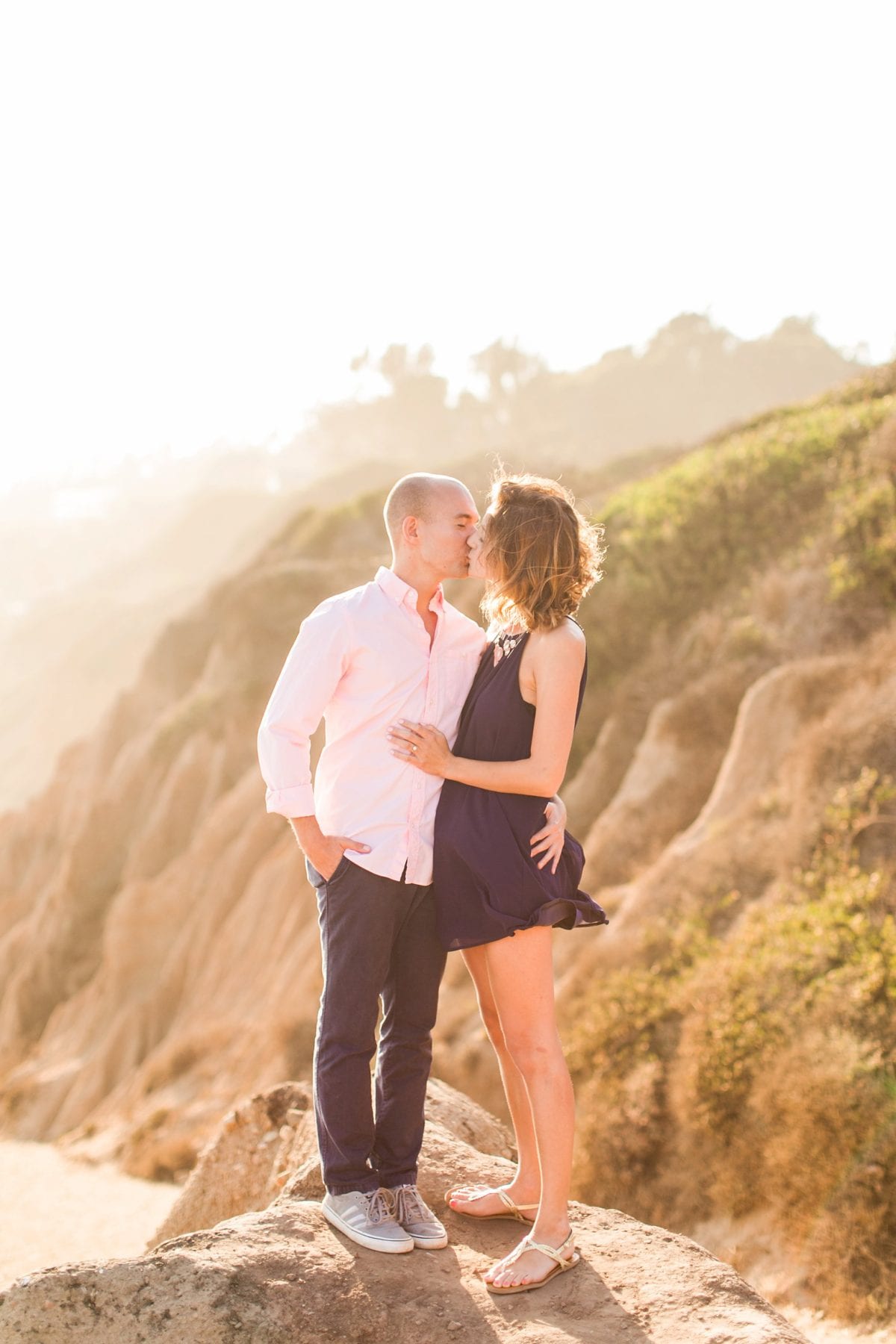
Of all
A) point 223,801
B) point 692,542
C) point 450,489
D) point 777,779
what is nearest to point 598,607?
point 692,542

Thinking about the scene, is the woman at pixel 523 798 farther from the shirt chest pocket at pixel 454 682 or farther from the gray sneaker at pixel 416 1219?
the gray sneaker at pixel 416 1219

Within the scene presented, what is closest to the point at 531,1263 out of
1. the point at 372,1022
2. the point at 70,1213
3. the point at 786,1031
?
the point at 372,1022

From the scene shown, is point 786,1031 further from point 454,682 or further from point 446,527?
point 446,527

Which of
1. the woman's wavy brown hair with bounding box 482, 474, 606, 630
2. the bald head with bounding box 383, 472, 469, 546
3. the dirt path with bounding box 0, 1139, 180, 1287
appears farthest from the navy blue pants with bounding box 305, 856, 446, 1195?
the dirt path with bounding box 0, 1139, 180, 1287

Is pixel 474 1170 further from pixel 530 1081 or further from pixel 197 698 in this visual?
pixel 197 698

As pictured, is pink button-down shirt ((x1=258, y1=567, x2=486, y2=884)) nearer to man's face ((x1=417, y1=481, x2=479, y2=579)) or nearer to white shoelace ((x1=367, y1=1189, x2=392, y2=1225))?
man's face ((x1=417, y1=481, x2=479, y2=579))

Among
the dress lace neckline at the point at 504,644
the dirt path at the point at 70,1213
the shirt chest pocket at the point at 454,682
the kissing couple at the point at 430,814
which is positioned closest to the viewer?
the kissing couple at the point at 430,814

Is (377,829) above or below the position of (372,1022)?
above

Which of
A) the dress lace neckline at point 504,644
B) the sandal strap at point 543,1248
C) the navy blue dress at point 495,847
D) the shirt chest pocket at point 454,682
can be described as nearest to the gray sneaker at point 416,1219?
the sandal strap at point 543,1248

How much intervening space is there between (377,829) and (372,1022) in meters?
0.65

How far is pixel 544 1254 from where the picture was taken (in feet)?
12.8

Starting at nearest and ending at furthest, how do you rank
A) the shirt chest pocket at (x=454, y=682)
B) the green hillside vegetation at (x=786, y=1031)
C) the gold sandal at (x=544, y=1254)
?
the gold sandal at (x=544, y=1254)
the shirt chest pocket at (x=454, y=682)
the green hillside vegetation at (x=786, y=1031)

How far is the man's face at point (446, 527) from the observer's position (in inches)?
162

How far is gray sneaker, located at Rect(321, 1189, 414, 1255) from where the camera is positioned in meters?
3.96
